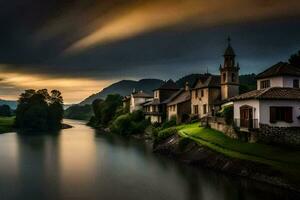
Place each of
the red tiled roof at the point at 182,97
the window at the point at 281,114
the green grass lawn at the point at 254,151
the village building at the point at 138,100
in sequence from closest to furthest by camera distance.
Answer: the green grass lawn at the point at 254,151 → the window at the point at 281,114 → the red tiled roof at the point at 182,97 → the village building at the point at 138,100

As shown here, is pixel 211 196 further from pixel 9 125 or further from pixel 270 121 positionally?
pixel 9 125

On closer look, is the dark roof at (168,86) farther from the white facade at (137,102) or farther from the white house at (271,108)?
the white house at (271,108)

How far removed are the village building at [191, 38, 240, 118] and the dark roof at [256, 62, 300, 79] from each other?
16.7m

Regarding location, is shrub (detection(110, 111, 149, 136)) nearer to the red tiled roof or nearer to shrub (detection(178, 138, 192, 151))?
the red tiled roof

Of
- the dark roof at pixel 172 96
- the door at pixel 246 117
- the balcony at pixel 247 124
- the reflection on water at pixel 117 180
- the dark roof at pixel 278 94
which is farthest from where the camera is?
the dark roof at pixel 172 96

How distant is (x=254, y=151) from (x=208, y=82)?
114 feet

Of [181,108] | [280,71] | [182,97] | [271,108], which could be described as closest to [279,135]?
[271,108]

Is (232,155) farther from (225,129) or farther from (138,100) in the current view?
(138,100)

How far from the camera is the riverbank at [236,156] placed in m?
34.9

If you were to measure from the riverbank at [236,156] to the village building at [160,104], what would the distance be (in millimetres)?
31654

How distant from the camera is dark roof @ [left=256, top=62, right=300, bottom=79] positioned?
5100 cm

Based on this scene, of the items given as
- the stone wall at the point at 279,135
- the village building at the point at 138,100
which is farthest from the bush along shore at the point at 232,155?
the village building at the point at 138,100

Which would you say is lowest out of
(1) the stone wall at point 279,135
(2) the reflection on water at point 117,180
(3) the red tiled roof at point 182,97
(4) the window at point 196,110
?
(2) the reflection on water at point 117,180

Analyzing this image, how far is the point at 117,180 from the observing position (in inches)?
1567
